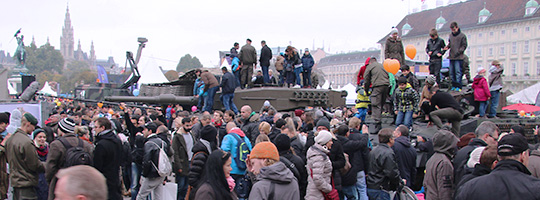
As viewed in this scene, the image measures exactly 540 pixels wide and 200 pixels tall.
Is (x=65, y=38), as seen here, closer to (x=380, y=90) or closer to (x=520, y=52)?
(x=520, y=52)

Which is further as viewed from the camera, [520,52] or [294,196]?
[520,52]

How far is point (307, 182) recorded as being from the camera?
6.89 meters

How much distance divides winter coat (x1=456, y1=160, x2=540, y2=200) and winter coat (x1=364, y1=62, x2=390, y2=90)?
285 inches

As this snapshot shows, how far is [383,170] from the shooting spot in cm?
736

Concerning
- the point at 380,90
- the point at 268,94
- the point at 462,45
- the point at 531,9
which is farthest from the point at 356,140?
the point at 531,9

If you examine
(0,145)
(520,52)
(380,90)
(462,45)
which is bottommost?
(0,145)

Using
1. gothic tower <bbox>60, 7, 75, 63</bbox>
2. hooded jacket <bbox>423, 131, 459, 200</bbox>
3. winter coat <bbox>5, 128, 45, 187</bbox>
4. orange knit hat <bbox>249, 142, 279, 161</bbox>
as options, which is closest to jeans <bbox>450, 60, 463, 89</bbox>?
hooded jacket <bbox>423, 131, 459, 200</bbox>

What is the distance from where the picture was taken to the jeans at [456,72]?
12813mm

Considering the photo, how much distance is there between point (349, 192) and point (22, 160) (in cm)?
487

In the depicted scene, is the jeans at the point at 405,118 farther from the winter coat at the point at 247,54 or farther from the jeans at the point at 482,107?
the winter coat at the point at 247,54

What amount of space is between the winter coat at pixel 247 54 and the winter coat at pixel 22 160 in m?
10.2

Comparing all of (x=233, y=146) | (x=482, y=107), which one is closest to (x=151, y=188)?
(x=233, y=146)

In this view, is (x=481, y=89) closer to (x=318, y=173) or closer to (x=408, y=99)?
(x=408, y=99)

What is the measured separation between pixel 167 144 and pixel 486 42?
73.7 metres
